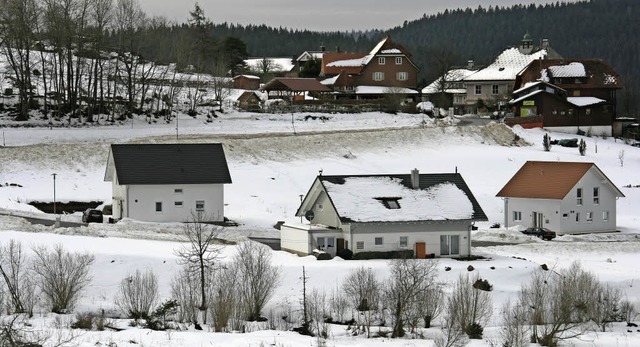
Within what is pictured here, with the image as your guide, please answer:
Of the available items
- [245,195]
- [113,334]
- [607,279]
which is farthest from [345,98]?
[113,334]

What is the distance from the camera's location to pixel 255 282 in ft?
140

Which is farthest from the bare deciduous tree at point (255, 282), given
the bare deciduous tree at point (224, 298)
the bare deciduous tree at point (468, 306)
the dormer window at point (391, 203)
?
the dormer window at point (391, 203)

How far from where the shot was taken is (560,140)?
90438 mm

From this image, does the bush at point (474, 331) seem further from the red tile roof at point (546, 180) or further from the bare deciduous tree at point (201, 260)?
the red tile roof at point (546, 180)

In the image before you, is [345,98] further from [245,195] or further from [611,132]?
[245,195]

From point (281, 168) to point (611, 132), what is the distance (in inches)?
1445

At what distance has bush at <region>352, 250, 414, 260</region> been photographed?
50094 mm

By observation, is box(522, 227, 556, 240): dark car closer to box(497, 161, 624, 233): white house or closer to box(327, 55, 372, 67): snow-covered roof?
box(497, 161, 624, 233): white house

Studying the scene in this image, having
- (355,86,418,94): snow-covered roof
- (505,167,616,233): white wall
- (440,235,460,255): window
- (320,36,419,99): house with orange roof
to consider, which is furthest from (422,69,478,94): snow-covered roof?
(440,235,460,255): window

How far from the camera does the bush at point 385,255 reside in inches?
1972

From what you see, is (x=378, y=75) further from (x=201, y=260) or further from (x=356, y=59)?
(x=201, y=260)

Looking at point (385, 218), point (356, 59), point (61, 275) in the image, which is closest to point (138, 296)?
point (61, 275)

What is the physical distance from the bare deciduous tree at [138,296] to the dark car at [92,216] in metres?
16.0

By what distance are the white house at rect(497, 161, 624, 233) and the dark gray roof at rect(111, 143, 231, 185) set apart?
16221mm
